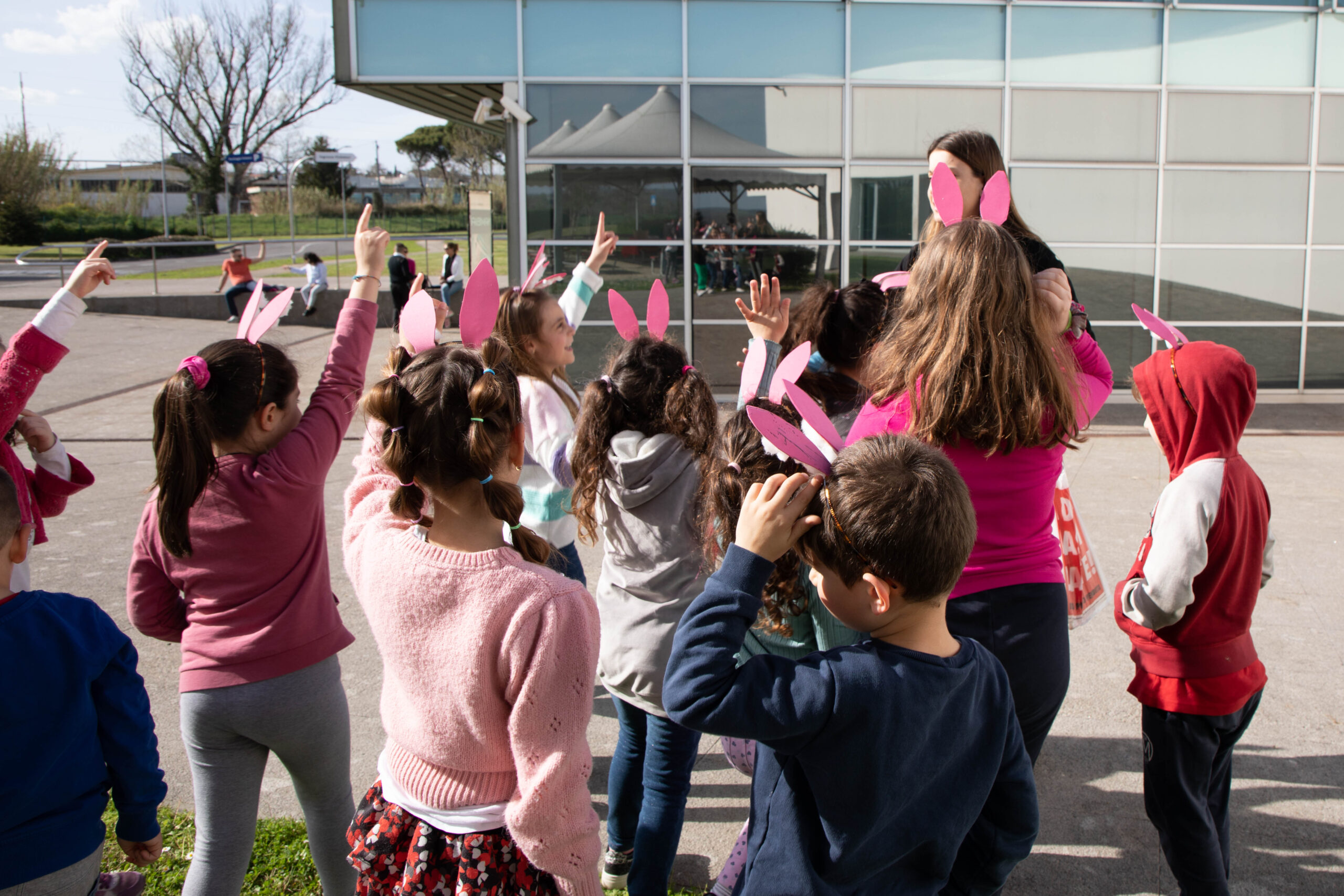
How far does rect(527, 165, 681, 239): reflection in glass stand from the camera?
9711mm

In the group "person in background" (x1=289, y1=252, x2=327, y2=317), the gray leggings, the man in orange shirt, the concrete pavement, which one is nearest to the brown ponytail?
the gray leggings

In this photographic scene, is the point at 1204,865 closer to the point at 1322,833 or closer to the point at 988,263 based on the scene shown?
the point at 1322,833

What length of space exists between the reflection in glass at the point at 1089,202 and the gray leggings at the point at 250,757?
9.25 m

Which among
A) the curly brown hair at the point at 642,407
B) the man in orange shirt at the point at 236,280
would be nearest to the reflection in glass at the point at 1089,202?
the curly brown hair at the point at 642,407

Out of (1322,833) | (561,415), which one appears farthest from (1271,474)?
(561,415)

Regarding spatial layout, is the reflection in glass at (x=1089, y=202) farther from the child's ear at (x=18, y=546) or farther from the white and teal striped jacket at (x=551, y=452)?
the child's ear at (x=18, y=546)

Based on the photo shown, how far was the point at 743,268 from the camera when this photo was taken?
32.7 ft

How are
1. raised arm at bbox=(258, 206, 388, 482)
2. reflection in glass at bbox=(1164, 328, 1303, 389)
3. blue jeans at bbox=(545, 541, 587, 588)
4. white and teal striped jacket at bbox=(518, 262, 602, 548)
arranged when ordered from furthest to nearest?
reflection in glass at bbox=(1164, 328, 1303, 389) < blue jeans at bbox=(545, 541, 587, 588) < white and teal striped jacket at bbox=(518, 262, 602, 548) < raised arm at bbox=(258, 206, 388, 482)

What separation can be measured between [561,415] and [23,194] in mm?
43183

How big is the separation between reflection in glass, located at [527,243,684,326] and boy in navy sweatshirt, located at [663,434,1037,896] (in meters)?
8.52

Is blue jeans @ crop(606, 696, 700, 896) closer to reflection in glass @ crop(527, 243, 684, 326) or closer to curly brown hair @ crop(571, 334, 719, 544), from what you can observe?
curly brown hair @ crop(571, 334, 719, 544)

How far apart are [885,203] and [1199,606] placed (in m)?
8.26

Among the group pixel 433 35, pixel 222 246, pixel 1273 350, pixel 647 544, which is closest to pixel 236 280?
pixel 222 246

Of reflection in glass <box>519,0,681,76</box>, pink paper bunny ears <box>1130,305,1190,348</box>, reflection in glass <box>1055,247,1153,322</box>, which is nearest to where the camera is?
pink paper bunny ears <box>1130,305,1190,348</box>
